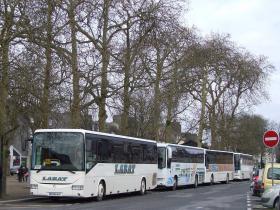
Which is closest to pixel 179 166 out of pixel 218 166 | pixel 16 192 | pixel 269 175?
pixel 218 166

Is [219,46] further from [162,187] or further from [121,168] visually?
[121,168]

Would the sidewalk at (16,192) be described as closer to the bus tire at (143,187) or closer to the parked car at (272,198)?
the bus tire at (143,187)

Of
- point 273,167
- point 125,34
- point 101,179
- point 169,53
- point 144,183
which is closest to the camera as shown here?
point 273,167

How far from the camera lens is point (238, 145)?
9288 cm

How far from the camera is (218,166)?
55.6m

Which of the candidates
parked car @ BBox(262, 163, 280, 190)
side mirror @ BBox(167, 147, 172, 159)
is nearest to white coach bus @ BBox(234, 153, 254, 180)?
side mirror @ BBox(167, 147, 172, 159)

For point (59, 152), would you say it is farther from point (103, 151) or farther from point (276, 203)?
point (276, 203)

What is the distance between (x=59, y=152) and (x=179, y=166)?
18.2 m

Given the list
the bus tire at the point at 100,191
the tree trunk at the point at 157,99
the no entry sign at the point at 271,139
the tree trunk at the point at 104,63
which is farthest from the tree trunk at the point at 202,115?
the no entry sign at the point at 271,139

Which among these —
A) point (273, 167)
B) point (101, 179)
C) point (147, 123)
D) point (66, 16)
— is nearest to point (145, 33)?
point (66, 16)

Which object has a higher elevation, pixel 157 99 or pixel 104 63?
pixel 104 63

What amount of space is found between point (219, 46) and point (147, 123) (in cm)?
1589

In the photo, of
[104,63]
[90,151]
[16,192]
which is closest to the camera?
[90,151]

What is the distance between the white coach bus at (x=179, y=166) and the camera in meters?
39.8
